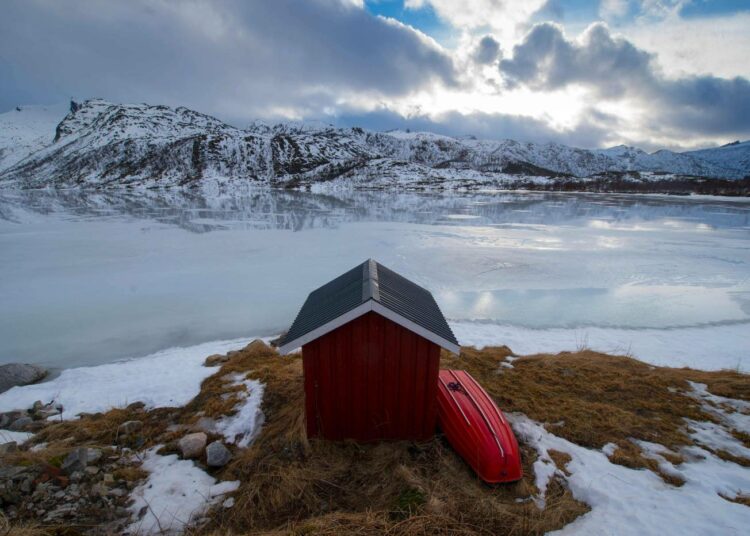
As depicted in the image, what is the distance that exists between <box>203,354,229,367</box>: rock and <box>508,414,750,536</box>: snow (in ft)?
24.4

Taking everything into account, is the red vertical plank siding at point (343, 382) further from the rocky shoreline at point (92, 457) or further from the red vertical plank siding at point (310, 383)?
the rocky shoreline at point (92, 457)

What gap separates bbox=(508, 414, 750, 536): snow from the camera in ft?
14.0

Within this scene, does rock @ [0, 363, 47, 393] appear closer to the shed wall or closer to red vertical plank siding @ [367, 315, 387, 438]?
the shed wall

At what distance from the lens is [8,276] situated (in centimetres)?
1538

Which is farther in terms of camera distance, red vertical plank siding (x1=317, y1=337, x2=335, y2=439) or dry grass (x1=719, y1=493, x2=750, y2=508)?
red vertical plank siding (x1=317, y1=337, x2=335, y2=439)

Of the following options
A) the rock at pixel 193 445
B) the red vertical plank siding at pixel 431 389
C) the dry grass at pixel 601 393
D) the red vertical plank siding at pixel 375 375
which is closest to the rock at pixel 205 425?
the rock at pixel 193 445

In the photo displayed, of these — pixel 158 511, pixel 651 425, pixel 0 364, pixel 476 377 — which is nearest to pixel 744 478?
pixel 651 425

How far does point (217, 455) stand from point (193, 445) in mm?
568

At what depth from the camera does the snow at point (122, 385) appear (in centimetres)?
767

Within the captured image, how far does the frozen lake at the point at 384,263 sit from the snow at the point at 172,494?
5.44 m

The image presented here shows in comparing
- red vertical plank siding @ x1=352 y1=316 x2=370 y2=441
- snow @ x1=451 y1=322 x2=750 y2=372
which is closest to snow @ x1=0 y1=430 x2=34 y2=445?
red vertical plank siding @ x1=352 y1=316 x2=370 y2=441

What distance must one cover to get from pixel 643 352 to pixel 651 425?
4198 mm

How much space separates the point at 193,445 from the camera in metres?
6.01

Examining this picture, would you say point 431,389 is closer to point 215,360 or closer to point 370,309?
point 370,309
